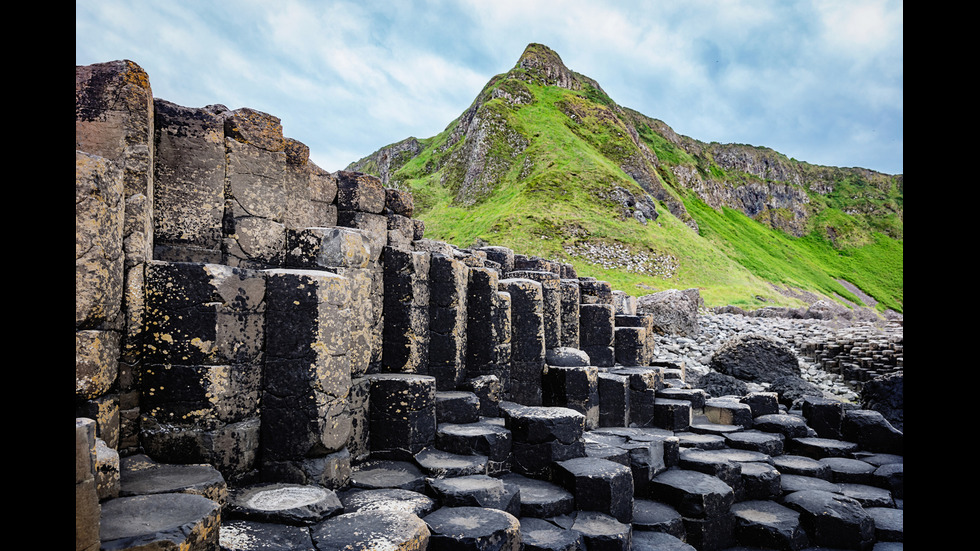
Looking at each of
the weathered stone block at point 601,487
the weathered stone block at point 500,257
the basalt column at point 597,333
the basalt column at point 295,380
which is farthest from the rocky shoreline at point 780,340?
the basalt column at point 295,380

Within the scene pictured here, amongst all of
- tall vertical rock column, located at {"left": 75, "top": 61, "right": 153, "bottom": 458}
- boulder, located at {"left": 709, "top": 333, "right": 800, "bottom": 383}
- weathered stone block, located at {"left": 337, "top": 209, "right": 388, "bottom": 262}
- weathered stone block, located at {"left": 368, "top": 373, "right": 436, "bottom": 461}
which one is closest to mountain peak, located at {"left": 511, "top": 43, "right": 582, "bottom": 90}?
boulder, located at {"left": 709, "top": 333, "right": 800, "bottom": 383}

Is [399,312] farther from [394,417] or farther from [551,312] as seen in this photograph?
[551,312]

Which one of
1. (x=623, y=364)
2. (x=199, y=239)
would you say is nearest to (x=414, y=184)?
(x=623, y=364)

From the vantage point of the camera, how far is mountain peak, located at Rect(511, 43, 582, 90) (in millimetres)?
66250

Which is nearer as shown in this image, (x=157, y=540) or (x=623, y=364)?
(x=157, y=540)

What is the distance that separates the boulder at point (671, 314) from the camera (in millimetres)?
19422

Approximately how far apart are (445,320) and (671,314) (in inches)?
562

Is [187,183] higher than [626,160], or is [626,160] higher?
[626,160]

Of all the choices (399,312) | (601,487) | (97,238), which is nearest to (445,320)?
(399,312)

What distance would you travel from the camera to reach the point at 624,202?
138 feet

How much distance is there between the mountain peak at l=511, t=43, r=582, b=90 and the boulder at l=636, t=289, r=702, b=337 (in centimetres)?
5108
